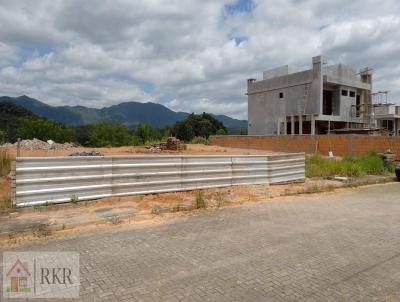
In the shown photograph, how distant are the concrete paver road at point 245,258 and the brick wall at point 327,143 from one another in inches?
638

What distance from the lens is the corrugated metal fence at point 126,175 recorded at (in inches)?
292

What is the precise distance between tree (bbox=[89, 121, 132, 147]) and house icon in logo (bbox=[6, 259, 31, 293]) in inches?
1416

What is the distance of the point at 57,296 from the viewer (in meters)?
3.70

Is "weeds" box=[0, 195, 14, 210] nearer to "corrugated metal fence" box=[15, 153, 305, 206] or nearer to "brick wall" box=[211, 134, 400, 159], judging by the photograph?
"corrugated metal fence" box=[15, 153, 305, 206]

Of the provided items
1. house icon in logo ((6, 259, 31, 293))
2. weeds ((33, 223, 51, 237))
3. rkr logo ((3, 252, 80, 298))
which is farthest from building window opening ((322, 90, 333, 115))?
house icon in logo ((6, 259, 31, 293))

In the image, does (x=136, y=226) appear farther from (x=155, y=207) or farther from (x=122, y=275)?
(x=122, y=275)

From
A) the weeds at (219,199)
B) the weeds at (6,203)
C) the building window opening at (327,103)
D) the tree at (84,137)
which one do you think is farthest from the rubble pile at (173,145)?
the building window opening at (327,103)

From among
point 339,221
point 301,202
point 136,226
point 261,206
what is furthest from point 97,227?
point 301,202

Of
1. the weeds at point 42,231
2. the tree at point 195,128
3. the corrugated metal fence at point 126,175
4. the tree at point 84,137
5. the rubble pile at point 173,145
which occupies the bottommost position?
the weeds at point 42,231

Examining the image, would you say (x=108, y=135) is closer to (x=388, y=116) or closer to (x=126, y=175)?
(x=126, y=175)

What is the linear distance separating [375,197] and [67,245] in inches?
379

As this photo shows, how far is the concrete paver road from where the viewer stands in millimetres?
3877

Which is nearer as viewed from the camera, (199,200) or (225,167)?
(199,200)

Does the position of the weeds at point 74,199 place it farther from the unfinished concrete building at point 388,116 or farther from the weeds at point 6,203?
the unfinished concrete building at point 388,116
